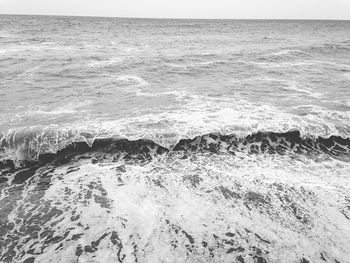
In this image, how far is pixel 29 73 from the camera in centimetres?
1388

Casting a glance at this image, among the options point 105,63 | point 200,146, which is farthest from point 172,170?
point 105,63

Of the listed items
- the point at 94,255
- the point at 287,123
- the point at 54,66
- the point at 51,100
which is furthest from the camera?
the point at 54,66

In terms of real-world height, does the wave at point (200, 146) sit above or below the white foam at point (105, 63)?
above

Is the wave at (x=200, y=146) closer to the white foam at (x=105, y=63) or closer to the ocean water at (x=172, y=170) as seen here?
the ocean water at (x=172, y=170)

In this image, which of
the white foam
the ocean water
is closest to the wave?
the ocean water

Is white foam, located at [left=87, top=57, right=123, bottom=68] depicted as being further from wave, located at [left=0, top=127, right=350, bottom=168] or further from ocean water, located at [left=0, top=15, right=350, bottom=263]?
wave, located at [left=0, top=127, right=350, bottom=168]

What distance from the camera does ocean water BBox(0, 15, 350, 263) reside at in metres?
4.46

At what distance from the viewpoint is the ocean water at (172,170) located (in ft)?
14.6

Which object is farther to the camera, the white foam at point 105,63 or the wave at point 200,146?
the white foam at point 105,63

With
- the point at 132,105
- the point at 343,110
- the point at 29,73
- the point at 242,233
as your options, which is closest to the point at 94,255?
the point at 242,233

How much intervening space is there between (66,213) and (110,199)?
2.70 feet

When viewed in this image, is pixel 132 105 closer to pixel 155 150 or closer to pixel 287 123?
pixel 155 150

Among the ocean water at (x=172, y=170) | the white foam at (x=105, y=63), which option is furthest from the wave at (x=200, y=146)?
the white foam at (x=105, y=63)

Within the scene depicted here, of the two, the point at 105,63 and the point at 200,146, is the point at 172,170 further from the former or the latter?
the point at 105,63
